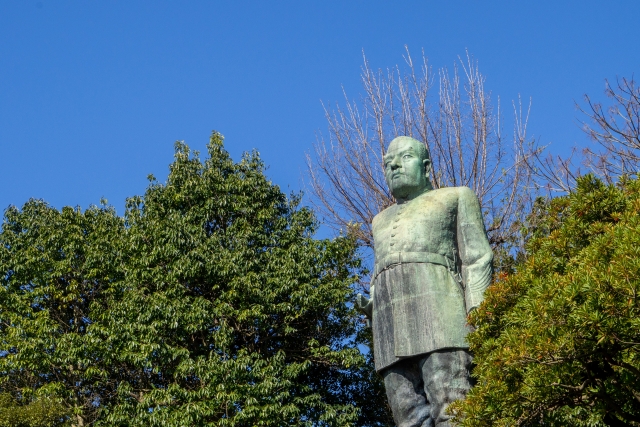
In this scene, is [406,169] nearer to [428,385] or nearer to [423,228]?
[423,228]

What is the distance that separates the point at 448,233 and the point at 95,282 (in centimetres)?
1058

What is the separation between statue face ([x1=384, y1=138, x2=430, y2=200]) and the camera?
877 cm

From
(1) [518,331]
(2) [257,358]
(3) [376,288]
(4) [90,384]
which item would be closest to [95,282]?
(4) [90,384]

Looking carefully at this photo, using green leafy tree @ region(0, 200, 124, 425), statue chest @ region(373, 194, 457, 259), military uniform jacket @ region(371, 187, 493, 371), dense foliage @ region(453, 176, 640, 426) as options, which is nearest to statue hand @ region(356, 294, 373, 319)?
military uniform jacket @ region(371, 187, 493, 371)

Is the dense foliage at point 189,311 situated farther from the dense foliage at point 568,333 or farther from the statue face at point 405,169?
the dense foliage at point 568,333

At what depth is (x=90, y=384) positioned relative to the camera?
54.7 ft

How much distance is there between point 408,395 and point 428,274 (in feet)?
3.50

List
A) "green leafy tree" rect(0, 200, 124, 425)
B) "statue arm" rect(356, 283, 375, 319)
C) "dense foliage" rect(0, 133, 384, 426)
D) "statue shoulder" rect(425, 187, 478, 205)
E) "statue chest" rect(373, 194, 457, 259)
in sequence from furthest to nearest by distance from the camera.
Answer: "green leafy tree" rect(0, 200, 124, 425), "dense foliage" rect(0, 133, 384, 426), "statue arm" rect(356, 283, 375, 319), "statue shoulder" rect(425, 187, 478, 205), "statue chest" rect(373, 194, 457, 259)

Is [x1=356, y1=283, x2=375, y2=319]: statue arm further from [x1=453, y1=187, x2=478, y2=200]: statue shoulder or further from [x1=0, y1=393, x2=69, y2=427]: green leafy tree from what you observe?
[x1=0, y1=393, x2=69, y2=427]: green leafy tree

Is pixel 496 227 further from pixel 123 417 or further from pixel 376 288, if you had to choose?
pixel 376 288

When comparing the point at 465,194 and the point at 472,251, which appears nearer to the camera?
the point at 472,251

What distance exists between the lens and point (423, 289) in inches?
323

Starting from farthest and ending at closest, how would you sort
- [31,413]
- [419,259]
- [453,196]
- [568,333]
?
[31,413]
[453,196]
[419,259]
[568,333]

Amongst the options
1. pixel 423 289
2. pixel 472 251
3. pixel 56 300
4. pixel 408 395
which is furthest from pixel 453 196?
pixel 56 300
